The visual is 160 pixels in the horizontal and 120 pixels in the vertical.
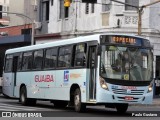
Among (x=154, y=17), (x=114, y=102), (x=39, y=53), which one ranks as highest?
(x=154, y=17)

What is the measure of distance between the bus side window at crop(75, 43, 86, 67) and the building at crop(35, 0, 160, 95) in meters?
13.2

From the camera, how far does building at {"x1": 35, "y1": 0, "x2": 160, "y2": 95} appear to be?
37.0 meters

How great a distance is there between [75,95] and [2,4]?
6453cm

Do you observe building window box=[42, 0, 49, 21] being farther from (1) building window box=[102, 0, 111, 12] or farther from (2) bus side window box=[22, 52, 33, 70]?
(2) bus side window box=[22, 52, 33, 70]

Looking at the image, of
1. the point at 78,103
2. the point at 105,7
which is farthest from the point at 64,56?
the point at 105,7

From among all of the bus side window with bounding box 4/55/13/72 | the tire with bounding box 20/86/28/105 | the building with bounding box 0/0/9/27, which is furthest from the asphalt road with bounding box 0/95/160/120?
the building with bounding box 0/0/9/27

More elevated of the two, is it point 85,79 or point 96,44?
point 96,44

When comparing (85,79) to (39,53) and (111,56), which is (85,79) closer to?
(111,56)

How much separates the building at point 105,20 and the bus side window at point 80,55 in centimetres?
1322

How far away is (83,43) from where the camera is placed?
20297mm

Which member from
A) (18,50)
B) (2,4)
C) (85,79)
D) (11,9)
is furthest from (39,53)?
(2,4)

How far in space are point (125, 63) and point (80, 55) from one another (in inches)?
84.4

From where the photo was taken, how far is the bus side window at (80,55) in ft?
65.6

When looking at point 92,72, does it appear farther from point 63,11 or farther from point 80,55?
point 63,11
